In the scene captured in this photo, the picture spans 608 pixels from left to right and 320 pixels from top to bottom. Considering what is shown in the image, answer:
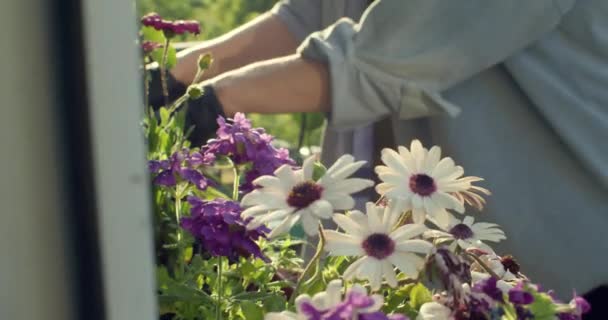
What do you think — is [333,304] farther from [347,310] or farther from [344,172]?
[344,172]

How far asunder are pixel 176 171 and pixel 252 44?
1.17 metres

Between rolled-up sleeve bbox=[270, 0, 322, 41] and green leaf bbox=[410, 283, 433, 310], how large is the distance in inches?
54.4

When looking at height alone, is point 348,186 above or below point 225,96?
below

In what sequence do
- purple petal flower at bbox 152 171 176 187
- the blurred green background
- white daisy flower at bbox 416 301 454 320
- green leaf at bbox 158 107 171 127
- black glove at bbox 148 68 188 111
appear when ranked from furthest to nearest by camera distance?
the blurred green background → black glove at bbox 148 68 188 111 → green leaf at bbox 158 107 171 127 → purple petal flower at bbox 152 171 176 187 → white daisy flower at bbox 416 301 454 320

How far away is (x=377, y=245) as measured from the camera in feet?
3.43

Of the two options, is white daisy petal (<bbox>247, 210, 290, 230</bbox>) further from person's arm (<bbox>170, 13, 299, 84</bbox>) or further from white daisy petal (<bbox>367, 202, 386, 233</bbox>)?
person's arm (<bbox>170, 13, 299, 84</bbox>)

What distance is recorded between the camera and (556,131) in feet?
6.21

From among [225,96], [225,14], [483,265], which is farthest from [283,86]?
[225,14]

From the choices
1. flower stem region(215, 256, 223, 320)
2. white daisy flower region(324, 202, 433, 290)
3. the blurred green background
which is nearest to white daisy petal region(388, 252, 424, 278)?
white daisy flower region(324, 202, 433, 290)

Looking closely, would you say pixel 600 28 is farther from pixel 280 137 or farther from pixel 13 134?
pixel 280 137

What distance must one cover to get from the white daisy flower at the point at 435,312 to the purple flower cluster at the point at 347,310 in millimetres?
84

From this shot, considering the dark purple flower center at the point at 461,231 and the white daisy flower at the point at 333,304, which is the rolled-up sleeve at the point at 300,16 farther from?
the white daisy flower at the point at 333,304

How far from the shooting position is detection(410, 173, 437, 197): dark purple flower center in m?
1.10

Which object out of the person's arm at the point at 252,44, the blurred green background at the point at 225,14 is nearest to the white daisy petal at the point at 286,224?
the person's arm at the point at 252,44
